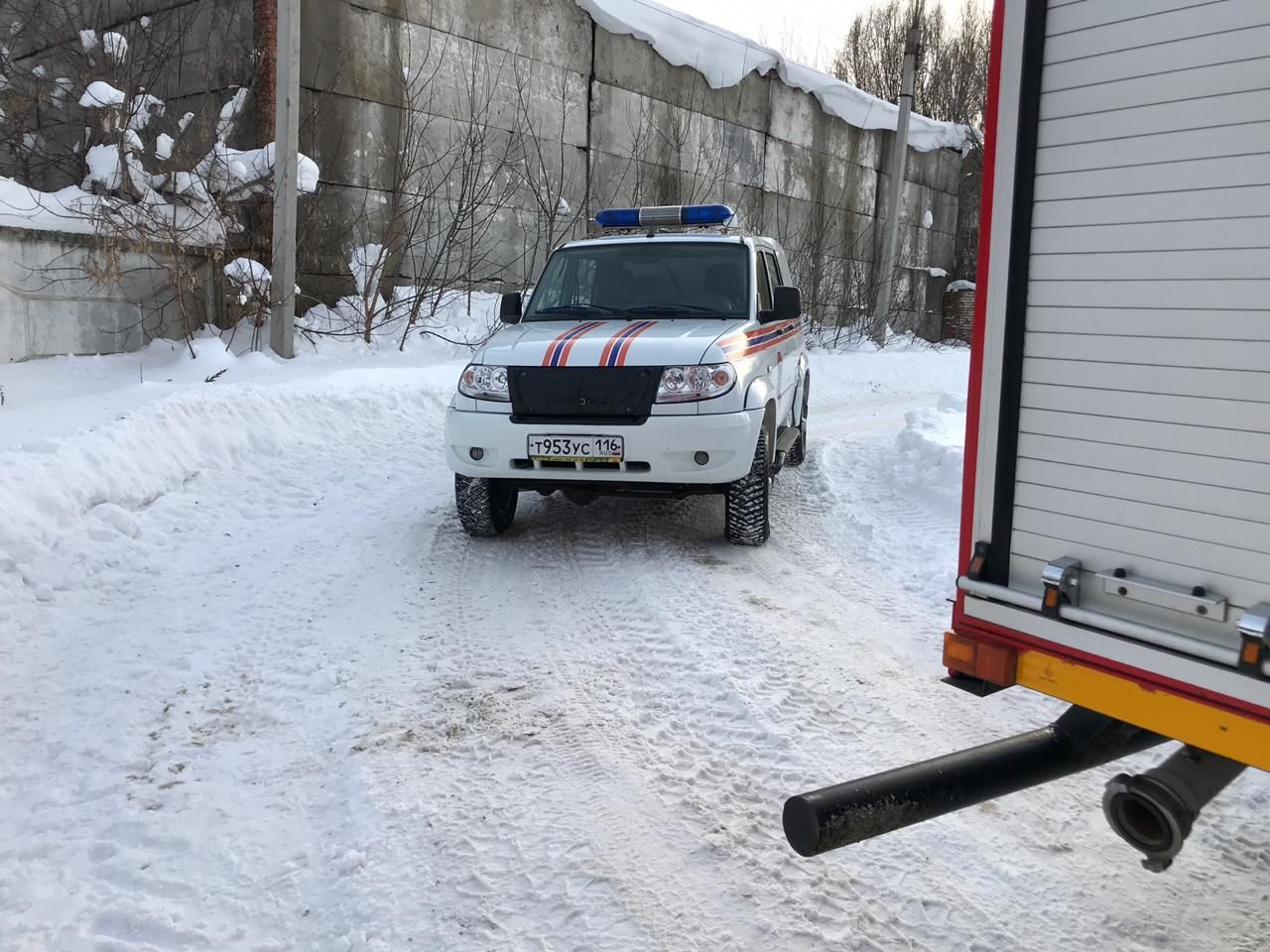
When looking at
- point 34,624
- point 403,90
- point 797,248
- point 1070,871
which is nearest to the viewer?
point 1070,871

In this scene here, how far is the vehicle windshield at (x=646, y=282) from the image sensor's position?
6.77 m

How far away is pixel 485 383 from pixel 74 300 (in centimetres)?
662

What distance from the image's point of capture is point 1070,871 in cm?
300

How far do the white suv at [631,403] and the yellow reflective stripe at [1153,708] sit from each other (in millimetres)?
3331

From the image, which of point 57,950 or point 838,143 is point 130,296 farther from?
point 838,143

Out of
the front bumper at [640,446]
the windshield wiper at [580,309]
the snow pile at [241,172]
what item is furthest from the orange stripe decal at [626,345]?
the snow pile at [241,172]

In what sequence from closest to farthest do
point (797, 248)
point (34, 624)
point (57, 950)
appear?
point (57, 950), point (34, 624), point (797, 248)

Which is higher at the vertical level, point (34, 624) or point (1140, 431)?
point (1140, 431)

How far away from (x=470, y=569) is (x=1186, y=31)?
4.55 metres

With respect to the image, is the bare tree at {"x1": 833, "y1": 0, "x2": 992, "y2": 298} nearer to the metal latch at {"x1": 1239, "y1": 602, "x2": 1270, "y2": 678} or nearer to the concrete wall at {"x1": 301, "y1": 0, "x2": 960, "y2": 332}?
the concrete wall at {"x1": 301, "y1": 0, "x2": 960, "y2": 332}

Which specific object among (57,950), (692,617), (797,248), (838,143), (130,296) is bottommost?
(57,950)

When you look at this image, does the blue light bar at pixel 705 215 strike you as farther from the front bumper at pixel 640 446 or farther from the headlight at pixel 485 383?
the headlight at pixel 485 383

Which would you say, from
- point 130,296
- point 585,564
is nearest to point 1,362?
point 130,296

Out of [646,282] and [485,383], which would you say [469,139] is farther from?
[485,383]
